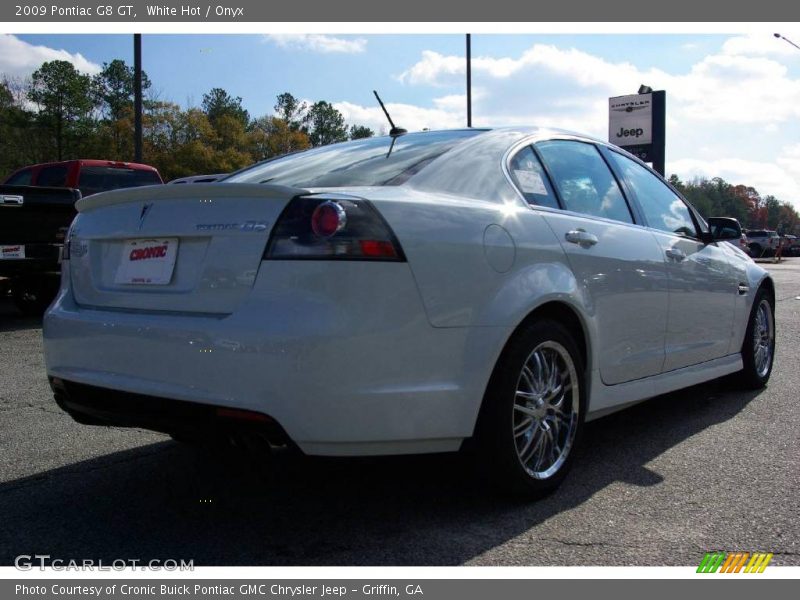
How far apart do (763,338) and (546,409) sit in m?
3.10

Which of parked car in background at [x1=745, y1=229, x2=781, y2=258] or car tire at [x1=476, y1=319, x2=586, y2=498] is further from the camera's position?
parked car in background at [x1=745, y1=229, x2=781, y2=258]

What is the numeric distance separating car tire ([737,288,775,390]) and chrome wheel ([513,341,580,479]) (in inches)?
97.7

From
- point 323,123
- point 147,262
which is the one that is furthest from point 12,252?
point 323,123

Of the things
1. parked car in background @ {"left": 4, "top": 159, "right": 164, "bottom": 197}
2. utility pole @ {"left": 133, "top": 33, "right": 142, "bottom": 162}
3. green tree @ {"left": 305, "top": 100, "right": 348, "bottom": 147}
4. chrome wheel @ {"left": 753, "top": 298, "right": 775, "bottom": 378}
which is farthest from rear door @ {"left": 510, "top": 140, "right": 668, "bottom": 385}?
green tree @ {"left": 305, "top": 100, "right": 348, "bottom": 147}

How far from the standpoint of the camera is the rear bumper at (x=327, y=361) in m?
2.51

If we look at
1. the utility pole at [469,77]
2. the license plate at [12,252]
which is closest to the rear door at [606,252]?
the license plate at [12,252]

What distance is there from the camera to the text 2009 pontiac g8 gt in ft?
8.37

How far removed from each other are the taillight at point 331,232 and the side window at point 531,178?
37.6 inches

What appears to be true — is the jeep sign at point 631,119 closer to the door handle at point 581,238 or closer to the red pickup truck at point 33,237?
the red pickup truck at point 33,237

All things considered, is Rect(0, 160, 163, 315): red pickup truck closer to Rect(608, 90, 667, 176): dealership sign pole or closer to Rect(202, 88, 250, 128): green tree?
Rect(608, 90, 667, 176): dealership sign pole

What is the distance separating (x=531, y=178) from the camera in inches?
138

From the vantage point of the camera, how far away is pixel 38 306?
10.2 metres

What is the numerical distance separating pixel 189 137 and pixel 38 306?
4492cm
